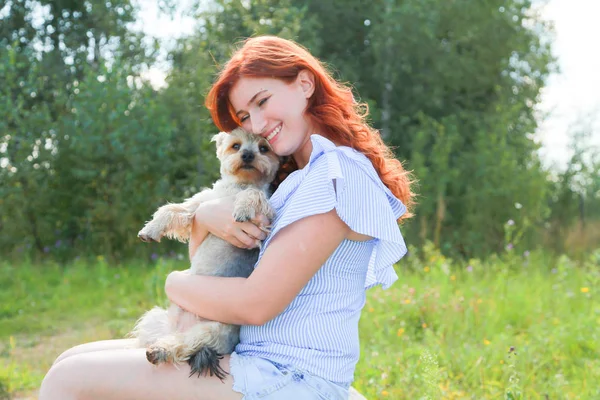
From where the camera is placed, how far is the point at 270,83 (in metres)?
2.63

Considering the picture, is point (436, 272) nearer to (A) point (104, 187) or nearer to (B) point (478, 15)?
(A) point (104, 187)

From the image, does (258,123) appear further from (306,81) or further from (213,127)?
(213,127)

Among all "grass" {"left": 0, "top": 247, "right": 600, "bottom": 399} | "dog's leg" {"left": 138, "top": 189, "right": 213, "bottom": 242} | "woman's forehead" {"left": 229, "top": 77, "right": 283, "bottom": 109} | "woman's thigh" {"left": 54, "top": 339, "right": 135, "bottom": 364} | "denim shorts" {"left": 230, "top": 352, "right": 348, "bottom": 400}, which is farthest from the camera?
"grass" {"left": 0, "top": 247, "right": 600, "bottom": 399}

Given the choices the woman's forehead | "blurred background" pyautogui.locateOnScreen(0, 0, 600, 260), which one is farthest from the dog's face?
"blurred background" pyautogui.locateOnScreen(0, 0, 600, 260)

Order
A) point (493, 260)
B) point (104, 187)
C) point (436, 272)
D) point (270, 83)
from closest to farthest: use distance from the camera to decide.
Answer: point (270, 83), point (436, 272), point (493, 260), point (104, 187)

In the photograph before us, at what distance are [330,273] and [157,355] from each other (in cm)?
65

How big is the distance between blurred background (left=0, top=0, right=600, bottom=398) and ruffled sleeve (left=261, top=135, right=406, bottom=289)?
1.74m

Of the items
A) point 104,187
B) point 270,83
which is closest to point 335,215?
point 270,83

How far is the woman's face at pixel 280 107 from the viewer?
2.65 meters

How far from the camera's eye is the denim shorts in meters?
2.12

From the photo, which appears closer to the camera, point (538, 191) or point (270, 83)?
point (270, 83)

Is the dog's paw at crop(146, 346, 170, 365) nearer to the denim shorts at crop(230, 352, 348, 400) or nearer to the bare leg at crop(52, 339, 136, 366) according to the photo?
the denim shorts at crop(230, 352, 348, 400)

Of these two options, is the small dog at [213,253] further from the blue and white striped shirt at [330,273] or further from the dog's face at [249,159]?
the blue and white striped shirt at [330,273]

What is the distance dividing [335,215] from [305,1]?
9.99 m
